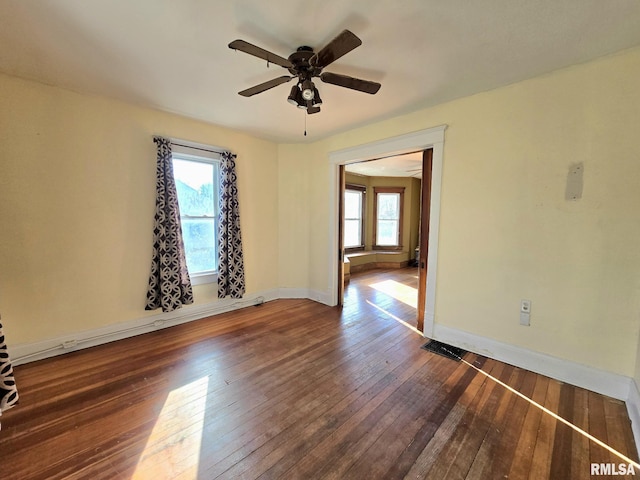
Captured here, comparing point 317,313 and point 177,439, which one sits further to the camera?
point 317,313

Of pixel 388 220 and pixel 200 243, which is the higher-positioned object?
pixel 388 220

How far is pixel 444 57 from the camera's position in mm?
1912

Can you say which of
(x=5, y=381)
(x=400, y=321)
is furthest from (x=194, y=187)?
(x=400, y=321)

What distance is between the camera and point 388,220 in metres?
7.22

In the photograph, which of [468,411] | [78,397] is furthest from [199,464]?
[468,411]

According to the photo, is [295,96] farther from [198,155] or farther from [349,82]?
[198,155]

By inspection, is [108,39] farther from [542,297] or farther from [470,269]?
[542,297]

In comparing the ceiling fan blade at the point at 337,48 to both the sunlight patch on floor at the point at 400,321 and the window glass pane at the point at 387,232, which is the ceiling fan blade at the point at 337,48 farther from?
the window glass pane at the point at 387,232

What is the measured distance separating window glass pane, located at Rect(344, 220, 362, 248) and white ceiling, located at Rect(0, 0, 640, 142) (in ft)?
14.5

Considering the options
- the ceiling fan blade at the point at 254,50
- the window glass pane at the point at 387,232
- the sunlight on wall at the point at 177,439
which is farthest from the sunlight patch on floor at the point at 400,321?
the window glass pane at the point at 387,232

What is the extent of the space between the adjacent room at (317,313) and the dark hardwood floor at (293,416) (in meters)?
0.02

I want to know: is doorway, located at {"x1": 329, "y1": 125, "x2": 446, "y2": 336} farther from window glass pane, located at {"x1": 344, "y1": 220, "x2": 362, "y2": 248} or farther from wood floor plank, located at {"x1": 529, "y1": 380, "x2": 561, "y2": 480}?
window glass pane, located at {"x1": 344, "y1": 220, "x2": 362, "y2": 248}

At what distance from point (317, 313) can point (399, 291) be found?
1.86m

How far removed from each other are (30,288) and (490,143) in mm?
4494
